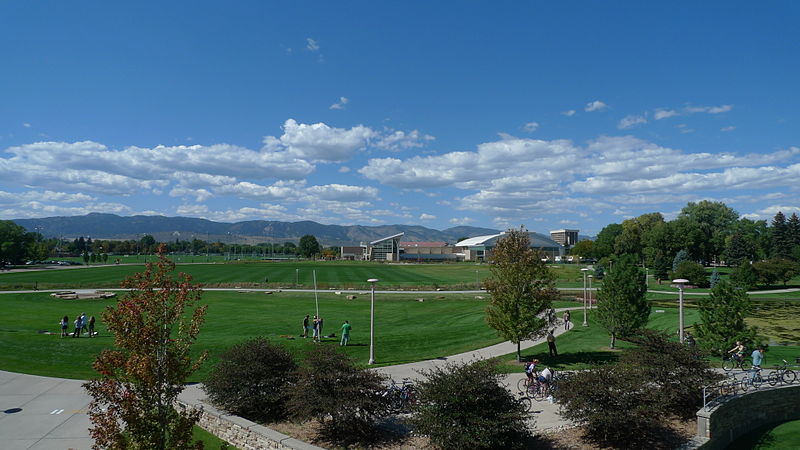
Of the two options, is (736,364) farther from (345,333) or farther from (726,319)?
(345,333)

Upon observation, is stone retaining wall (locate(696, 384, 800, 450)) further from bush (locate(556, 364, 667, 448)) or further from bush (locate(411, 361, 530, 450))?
bush (locate(411, 361, 530, 450))

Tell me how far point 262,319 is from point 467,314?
16741 millimetres

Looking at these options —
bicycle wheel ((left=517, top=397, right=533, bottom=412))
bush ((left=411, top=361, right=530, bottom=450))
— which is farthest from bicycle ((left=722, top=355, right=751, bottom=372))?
bush ((left=411, top=361, right=530, bottom=450))

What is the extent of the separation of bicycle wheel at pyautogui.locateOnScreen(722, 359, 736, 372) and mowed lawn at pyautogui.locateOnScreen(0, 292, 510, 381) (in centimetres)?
1100

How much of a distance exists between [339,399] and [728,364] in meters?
19.1

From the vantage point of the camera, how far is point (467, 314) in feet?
126

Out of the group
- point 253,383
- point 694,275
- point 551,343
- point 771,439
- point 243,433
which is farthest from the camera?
point 694,275

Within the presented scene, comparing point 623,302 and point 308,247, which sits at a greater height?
point 308,247

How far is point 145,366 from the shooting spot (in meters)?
7.30

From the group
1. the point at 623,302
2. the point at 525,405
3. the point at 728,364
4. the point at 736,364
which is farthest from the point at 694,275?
the point at 525,405

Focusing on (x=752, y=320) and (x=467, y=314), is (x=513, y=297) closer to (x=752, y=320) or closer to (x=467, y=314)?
(x=467, y=314)

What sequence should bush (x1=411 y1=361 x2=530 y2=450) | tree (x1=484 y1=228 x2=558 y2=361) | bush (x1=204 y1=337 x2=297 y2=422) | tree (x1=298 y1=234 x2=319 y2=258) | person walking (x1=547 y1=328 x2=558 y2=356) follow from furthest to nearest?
tree (x1=298 y1=234 x2=319 y2=258) < person walking (x1=547 y1=328 x2=558 y2=356) < tree (x1=484 y1=228 x2=558 y2=361) < bush (x1=204 y1=337 x2=297 y2=422) < bush (x1=411 y1=361 x2=530 y2=450)

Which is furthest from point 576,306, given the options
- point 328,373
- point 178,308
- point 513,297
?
point 178,308

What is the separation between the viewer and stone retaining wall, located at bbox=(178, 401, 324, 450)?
11555mm
